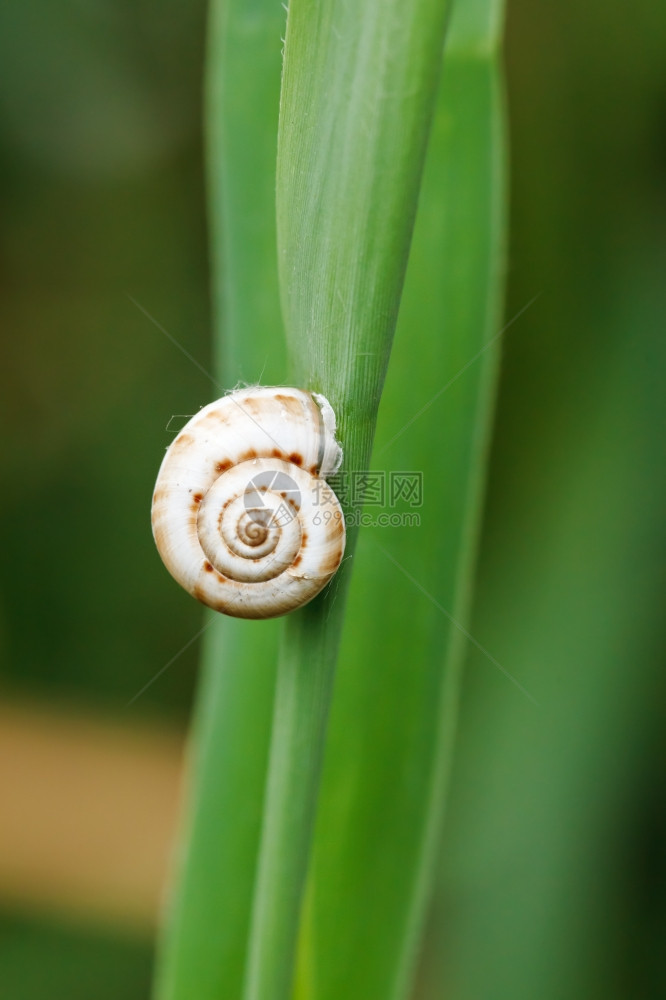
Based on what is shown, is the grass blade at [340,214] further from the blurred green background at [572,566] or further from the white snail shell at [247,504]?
the blurred green background at [572,566]

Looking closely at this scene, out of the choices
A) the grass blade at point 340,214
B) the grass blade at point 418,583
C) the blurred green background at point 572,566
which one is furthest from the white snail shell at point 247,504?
the blurred green background at point 572,566

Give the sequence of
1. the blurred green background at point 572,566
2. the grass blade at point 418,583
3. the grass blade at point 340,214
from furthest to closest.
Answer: the blurred green background at point 572,566 < the grass blade at point 418,583 < the grass blade at point 340,214

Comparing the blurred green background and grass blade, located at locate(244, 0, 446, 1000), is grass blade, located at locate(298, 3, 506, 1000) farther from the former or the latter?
the blurred green background

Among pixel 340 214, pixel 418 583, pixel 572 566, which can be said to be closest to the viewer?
pixel 340 214

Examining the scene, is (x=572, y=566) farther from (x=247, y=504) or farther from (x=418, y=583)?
(x=247, y=504)

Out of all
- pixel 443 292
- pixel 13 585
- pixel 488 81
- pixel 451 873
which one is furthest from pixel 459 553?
pixel 13 585

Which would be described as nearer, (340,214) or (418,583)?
(340,214)

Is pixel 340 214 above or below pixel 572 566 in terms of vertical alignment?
below

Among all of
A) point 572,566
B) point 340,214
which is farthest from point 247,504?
point 572,566
